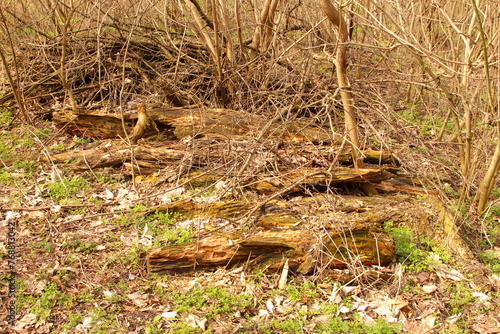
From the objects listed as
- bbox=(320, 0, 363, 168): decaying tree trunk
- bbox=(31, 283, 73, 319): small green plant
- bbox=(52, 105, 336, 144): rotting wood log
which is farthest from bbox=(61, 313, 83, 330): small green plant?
bbox=(320, 0, 363, 168): decaying tree trunk

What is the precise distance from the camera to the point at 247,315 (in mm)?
3318

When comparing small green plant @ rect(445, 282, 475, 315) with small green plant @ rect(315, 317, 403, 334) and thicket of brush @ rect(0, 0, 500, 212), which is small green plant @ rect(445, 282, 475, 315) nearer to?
small green plant @ rect(315, 317, 403, 334)

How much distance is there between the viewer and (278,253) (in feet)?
12.6

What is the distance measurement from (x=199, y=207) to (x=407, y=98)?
6.17 meters

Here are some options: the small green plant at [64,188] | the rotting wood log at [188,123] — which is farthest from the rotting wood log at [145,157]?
the rotting wood log at [188,123]

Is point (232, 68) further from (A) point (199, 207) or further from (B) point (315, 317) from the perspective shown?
(B) point (315, 317)

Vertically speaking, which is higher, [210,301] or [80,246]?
[80,246]

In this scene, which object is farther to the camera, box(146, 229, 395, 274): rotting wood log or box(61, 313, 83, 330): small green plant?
box(146, 229, 395, 274): rotting wood log

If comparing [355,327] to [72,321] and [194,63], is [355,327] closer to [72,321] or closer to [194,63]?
[72,321]

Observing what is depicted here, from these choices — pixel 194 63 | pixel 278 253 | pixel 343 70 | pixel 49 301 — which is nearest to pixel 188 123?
pixel 194 63

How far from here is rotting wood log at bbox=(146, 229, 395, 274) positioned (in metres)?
3.75

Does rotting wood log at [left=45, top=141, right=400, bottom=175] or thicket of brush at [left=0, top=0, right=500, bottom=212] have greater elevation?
thicket of brush at [left=0, top=0, right=500, bottom=212]

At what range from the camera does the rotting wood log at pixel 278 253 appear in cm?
375

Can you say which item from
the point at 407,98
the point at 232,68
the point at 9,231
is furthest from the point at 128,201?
the point at 407,98
